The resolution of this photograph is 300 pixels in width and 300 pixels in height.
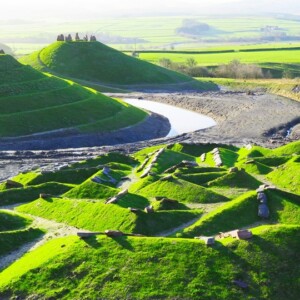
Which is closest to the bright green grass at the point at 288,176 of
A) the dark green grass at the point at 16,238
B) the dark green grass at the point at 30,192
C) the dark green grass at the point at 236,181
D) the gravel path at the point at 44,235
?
the dark green grass at the point at 236,181

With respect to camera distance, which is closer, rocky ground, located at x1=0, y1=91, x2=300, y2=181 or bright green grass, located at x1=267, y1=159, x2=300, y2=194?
bright green grass, located at x1=267, y1=159, x2=300, y2=194

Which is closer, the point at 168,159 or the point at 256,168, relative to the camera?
the point at 256,168

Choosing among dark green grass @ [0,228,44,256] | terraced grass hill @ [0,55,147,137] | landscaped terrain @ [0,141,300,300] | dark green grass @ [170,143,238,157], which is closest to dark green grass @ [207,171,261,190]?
landscaped terrain @ [0,141,300,300]

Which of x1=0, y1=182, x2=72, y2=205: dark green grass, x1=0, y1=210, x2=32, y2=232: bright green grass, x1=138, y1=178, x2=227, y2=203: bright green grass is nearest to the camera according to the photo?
x1=0, y1=210, x2=32, y2=232: bright green grass

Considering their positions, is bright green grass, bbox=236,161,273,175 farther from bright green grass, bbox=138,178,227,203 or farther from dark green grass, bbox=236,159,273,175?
bright green grass, bbox=138,178,227,203

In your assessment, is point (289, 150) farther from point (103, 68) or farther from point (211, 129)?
point (103, 68)

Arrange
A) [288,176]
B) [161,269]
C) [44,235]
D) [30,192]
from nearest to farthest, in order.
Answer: [161,269]
[44,235]
[288,176]
[30,192]

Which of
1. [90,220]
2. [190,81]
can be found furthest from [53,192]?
[190,81]

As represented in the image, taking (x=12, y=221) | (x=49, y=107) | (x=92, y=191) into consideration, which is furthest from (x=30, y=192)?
(x=49, y=107)
